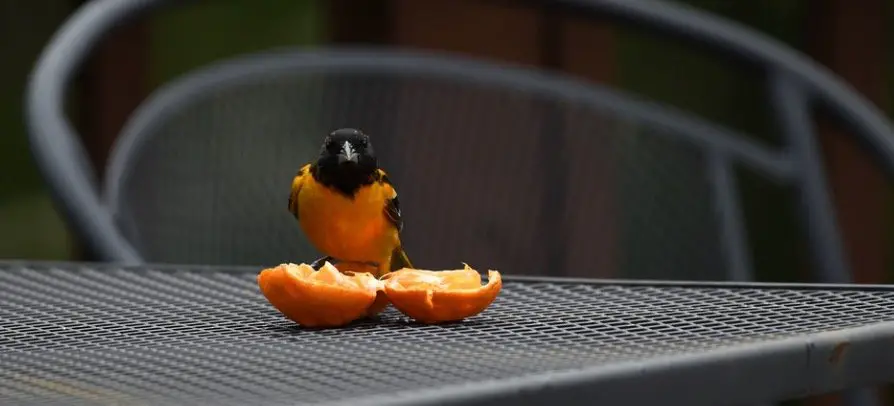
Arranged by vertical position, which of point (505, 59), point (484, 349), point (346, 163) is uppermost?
point (505, 59)

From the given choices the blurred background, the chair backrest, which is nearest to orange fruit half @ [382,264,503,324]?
the chair backrest

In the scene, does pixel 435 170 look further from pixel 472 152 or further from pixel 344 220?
pixel 344 220

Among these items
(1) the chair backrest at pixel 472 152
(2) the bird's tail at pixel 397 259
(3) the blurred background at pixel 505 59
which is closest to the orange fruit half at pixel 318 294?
(2) the bird's tail at pixel 397 259

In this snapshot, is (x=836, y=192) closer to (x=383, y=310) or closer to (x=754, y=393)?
(x=383, y=310)

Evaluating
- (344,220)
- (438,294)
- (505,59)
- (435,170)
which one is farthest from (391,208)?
(505,59)

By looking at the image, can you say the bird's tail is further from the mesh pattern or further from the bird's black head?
the mesh pattern

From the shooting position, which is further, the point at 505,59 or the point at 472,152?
the point at 505,59
